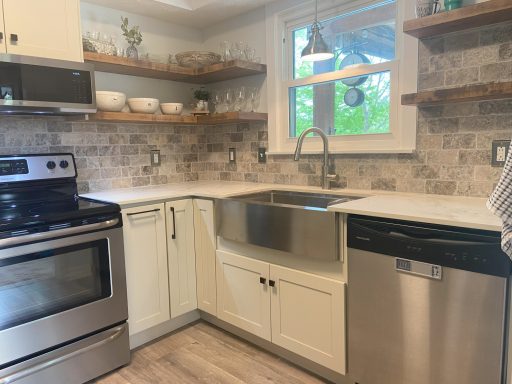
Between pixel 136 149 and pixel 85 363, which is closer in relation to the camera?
pixel 85 363

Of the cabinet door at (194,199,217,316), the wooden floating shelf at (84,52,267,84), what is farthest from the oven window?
the wooden floating shelf at (84,52,267,84)

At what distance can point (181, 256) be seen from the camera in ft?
8.06

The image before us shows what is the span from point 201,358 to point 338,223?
3.80ft

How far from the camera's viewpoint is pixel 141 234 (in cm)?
222

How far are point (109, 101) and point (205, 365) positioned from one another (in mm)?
1707

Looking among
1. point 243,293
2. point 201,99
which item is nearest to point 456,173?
point 243,293

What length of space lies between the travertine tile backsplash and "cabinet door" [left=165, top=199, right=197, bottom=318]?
673mm

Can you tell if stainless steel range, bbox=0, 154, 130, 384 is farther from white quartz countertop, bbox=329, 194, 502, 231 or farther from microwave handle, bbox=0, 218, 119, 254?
white quartz countertop, bbox=329, 194, 502, 231

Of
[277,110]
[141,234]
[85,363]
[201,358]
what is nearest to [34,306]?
[85,363]

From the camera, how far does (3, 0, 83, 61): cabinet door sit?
1964 millimetres

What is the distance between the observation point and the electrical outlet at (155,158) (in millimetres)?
2980

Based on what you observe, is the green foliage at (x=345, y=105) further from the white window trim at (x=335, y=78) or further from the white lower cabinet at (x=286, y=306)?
the white lower cabinet at (x=286, y=306)

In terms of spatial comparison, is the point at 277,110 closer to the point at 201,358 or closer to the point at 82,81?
the point at 82,81

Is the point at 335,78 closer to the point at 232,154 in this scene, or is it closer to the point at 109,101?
the point at 232,154
